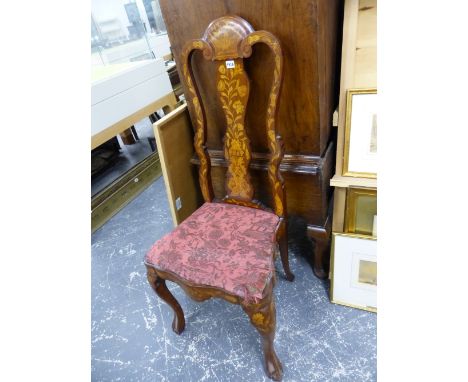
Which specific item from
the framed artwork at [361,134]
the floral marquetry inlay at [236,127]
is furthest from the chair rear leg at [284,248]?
the framed artwork at [361,134]

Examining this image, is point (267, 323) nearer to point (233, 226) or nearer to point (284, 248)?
point (233, 226)

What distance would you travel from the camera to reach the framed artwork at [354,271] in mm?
1316

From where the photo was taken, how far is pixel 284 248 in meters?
1.50

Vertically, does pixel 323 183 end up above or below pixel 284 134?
below

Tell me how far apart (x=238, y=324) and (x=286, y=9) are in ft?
4.37

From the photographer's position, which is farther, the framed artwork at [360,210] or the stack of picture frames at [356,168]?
the framed artwork at [360,210]

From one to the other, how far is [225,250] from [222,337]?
0.54 m

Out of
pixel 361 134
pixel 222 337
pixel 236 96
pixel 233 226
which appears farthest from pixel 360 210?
pixel 222 337

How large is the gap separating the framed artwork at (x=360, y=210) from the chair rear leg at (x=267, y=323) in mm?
524

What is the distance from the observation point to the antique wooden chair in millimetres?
1043

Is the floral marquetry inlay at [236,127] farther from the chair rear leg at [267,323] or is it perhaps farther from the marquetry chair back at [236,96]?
the chair rear leg at [267,323]

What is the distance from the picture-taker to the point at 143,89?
231 cm
